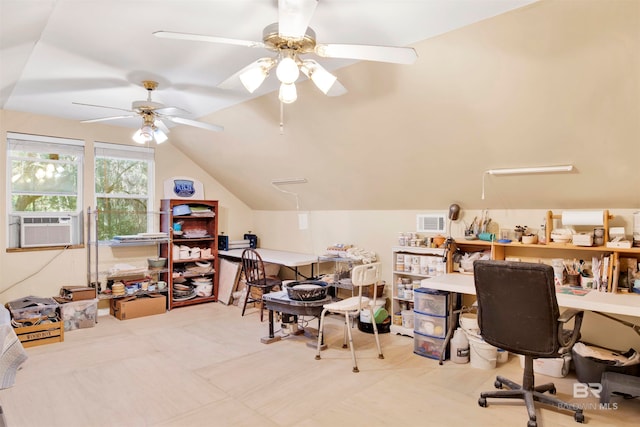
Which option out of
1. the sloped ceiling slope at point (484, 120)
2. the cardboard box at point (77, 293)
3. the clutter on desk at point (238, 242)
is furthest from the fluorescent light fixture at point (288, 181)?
the cardboard box at point (77, 293)

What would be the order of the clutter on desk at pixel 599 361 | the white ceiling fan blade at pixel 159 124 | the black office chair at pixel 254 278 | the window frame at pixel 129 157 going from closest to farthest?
1. the clutter on desk at pixel 599 361
2. the white ceiling fan blade at pixel 159 124
3. the black office chair at pixel 254 278
4. the window frame at pixel 129 157

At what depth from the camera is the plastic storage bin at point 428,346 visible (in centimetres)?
347

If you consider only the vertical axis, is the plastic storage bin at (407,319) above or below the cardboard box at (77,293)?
below

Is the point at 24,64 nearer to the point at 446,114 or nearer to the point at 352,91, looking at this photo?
the point at 352,91

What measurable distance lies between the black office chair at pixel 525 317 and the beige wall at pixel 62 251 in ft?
14.8

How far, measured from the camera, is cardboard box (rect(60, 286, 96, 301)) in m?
4.50

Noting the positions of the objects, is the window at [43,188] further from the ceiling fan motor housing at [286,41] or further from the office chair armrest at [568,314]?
the office chair armrest at [568,314]

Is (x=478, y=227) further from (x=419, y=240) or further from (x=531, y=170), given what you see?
(x=531, y=170)

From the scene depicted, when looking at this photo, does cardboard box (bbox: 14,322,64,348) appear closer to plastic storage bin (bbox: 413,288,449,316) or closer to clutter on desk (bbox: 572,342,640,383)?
plastic storage bin (bbox: 413,288,449,316)

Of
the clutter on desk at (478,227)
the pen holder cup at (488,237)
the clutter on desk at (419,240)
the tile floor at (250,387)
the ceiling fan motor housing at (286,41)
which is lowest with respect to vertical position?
the tile floor at (250,387)

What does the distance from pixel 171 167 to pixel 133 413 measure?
3739mm

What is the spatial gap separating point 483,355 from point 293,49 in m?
2.84

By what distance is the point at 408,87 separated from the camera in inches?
116

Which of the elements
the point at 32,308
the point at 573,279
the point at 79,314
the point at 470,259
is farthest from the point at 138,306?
the point at 573,279
